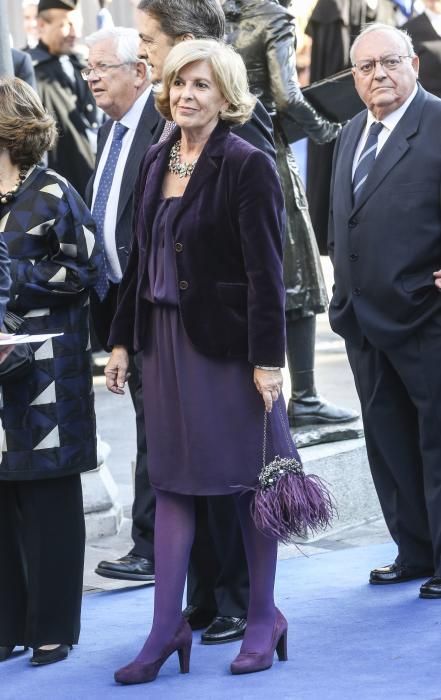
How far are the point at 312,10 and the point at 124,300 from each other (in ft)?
21.3

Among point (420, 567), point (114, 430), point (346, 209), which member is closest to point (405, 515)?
point (420, 567)

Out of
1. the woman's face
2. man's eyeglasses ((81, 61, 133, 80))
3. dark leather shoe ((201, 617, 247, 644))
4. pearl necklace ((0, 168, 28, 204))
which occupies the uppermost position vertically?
man's eyeglasses ((81, 61, 133, 80))

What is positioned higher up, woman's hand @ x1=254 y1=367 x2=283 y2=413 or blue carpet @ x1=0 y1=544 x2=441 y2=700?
woman's hand @ x1=254 y1=367 x2=283 y2=413

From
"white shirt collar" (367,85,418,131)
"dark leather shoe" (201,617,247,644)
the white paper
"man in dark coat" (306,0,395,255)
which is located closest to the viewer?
the white paper

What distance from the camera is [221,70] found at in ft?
13.5

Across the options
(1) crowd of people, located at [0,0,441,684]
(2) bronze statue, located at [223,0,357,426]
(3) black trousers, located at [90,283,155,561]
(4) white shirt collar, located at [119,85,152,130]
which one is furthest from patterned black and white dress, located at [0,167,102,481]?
(2) bronze statue, located at [223,0,357,426]

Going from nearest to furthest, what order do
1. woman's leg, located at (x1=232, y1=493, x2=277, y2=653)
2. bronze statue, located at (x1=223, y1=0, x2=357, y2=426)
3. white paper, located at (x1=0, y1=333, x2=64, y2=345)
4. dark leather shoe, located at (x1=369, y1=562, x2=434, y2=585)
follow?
white paper, located at (x1=0, y1=333, x2=64, y2=345) → woman's leg, located at (x1=232, y1=493, x2=277, y2=653) → dark leather shoe, located at (x1=369, y1=562, x2=434, y2=585) → bronze statue, located at (x1=223, y1=0, x2=357, y2=426)

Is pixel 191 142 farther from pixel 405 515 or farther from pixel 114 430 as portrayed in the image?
pixel 114 430

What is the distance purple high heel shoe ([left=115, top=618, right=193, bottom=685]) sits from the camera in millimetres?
4125

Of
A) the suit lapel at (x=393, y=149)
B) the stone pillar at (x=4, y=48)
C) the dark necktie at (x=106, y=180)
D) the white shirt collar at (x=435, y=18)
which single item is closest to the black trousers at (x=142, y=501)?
the dark necktie at (x=106, y=180)

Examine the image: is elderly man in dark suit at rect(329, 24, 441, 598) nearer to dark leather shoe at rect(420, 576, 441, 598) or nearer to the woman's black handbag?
dark leather shoe at rect(420, 576, 441, 598)

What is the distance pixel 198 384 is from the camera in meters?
4.12

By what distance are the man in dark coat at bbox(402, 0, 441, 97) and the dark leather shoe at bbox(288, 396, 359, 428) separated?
2.16m

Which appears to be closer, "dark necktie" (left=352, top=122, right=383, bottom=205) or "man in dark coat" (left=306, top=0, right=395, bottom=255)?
"dark necktie" (left=352, top=122, right=383, bottom=205)
